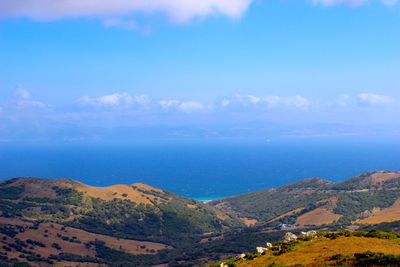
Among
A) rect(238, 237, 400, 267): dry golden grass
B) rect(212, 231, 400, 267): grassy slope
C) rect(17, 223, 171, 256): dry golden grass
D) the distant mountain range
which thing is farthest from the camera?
rect(17, 223, 171, 256): dry golden grass

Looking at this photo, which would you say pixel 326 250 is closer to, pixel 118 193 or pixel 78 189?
pixel 78 189

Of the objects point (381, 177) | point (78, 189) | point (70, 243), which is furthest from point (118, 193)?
point (381, 177)

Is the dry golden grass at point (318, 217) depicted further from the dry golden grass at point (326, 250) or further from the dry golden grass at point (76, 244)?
the dry golden grass at point (326, 250)

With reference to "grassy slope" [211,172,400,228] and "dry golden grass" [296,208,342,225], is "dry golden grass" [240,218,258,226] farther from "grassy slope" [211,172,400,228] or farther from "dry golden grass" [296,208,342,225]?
"dry golden grass" [296,208,342,225]

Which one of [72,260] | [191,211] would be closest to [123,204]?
[191,211]

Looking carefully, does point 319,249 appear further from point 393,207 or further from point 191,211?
point 191,211

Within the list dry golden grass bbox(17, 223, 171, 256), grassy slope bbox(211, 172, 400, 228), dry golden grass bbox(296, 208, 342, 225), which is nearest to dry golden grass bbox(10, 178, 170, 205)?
dry golden grass bbox(17, 223, 171, 256)
